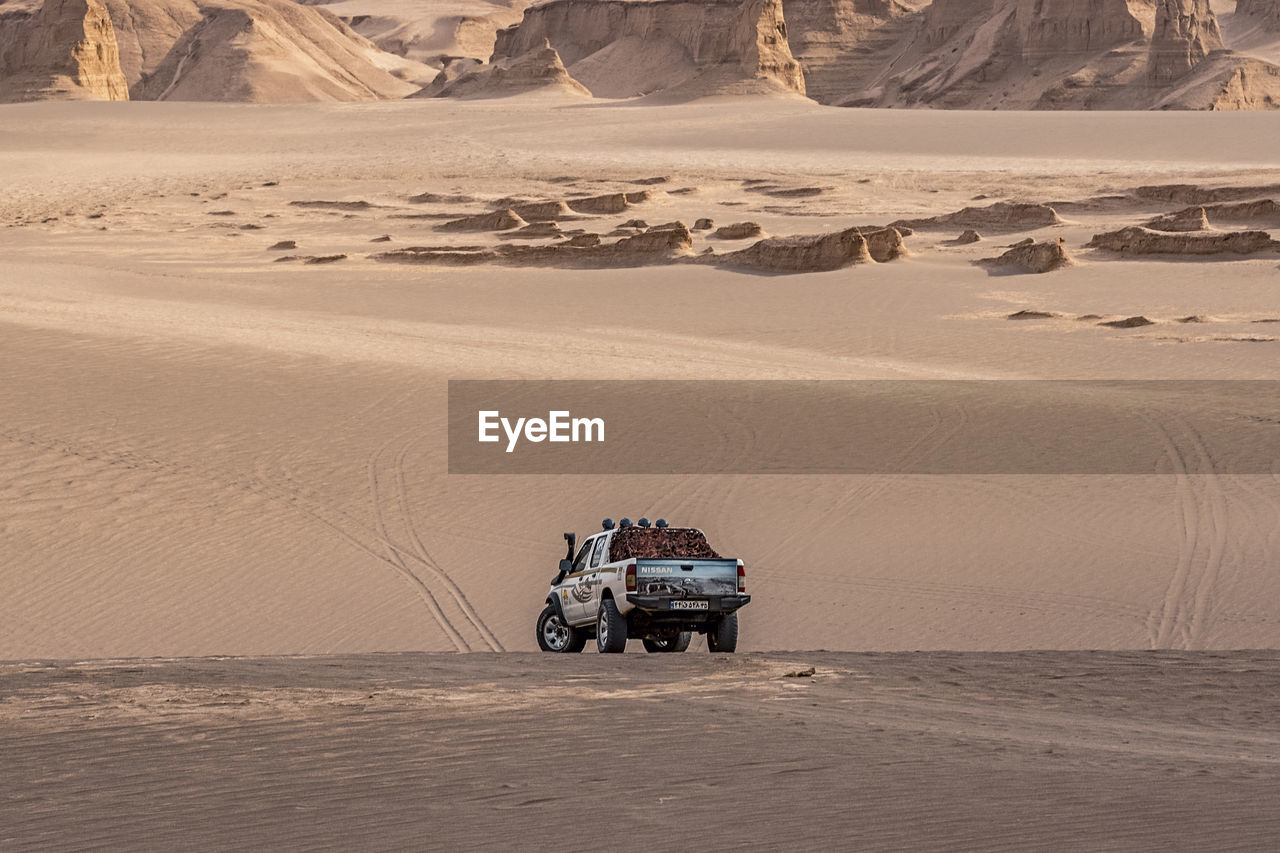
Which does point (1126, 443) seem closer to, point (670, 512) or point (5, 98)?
point (670, 512)

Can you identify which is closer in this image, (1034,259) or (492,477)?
(492,477)

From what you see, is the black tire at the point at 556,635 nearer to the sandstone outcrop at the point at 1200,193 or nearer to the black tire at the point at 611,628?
the black tire at the point at 611,628

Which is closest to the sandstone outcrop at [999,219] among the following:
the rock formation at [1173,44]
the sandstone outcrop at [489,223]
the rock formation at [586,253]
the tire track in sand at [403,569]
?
the rock formation at [586,253]

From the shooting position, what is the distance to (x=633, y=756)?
681 cm

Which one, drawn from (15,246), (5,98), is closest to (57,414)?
(15,246)

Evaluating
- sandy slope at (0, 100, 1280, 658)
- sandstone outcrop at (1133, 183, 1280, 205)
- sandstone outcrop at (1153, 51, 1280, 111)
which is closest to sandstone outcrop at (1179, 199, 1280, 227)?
sandy slope at (0, 100, 1280, 658)

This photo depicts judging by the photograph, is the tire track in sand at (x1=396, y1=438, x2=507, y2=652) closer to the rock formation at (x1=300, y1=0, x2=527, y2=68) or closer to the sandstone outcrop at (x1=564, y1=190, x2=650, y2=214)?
the sandstone outcrop at (x1=564, y1=190, x2=650, y2=214)

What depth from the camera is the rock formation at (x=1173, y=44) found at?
83625 mm

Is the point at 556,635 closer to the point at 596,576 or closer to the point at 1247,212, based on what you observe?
the point at 596,576

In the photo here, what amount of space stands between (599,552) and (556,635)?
0.92 m

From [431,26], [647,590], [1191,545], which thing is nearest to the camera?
[647,590]

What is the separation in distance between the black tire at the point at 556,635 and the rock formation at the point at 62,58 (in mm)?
74946

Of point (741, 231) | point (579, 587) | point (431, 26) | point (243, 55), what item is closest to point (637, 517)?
point (579, 587)

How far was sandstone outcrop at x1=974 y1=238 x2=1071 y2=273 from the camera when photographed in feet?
104
